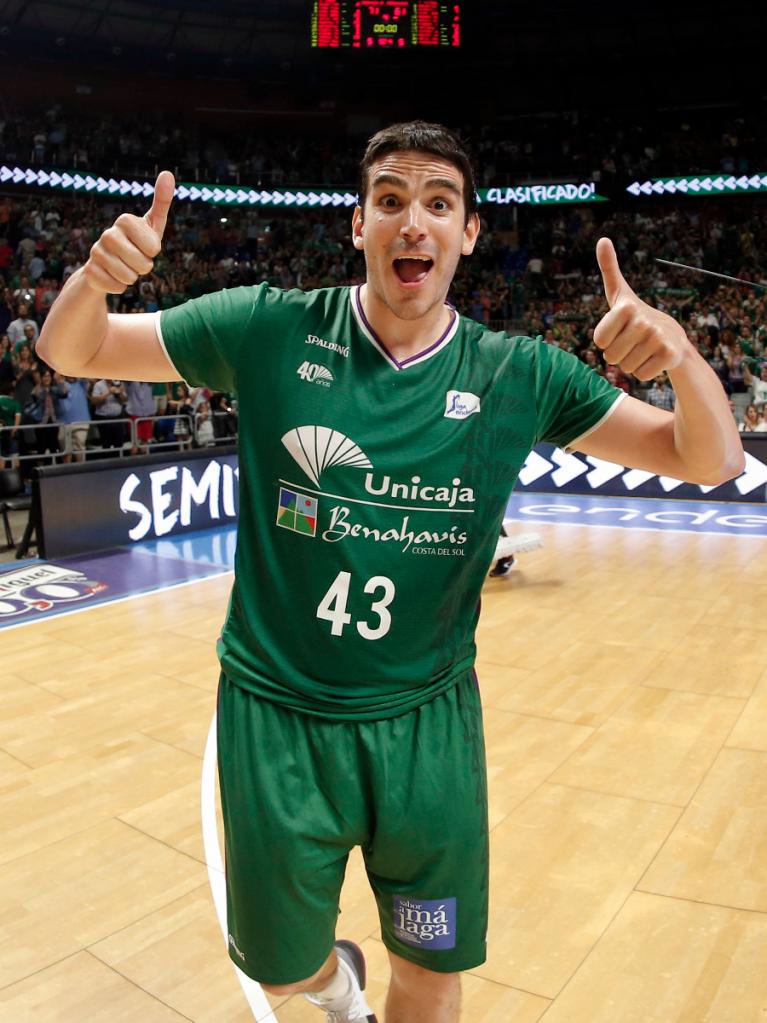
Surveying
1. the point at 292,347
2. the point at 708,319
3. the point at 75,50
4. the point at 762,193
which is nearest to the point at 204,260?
the point at 75,50

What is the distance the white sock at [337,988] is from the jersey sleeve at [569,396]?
4.78ft

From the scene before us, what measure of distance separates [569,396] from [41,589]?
7.24 m

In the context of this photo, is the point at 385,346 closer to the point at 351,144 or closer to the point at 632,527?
the point at 632,527

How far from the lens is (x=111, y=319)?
6.57 ft

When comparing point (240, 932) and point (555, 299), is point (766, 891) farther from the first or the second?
point (555, 299)

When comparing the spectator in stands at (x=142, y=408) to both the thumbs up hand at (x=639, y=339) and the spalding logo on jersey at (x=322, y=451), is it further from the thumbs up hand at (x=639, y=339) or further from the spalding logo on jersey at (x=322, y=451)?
the thumbs up hand at (x=639, y=339)

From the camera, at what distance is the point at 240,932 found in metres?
2.04

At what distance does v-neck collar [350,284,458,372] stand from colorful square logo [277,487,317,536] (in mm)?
362

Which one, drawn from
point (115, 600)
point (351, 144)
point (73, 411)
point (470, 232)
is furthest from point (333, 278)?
point (470, 232)

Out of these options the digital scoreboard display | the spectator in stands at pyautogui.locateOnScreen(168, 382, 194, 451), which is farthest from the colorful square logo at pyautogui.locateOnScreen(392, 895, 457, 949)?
the digital scoreboard display

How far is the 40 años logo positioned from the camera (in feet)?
25.6

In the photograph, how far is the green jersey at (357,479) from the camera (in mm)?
1956

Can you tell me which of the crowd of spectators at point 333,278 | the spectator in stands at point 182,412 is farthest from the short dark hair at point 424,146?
the spectator in stands at point 182,412

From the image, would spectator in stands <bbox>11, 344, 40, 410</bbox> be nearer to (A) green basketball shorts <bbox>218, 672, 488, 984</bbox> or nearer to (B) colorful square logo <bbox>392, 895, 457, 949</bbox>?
(A) green basketball shorts <bbox>218, 672, 488, 984</bbox>
